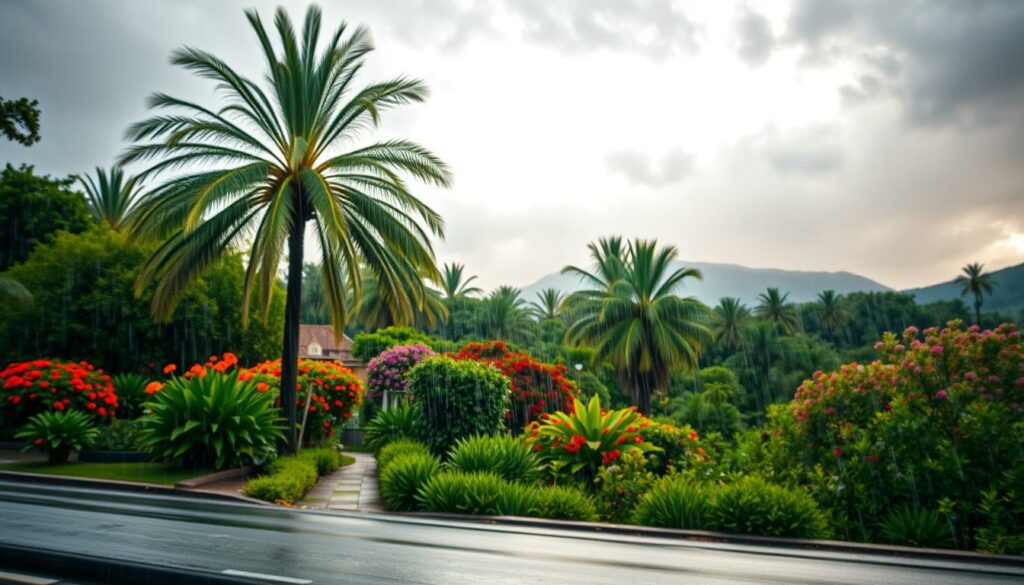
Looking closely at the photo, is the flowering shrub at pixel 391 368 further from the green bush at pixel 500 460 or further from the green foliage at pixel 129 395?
the green bush at pixel 500 460

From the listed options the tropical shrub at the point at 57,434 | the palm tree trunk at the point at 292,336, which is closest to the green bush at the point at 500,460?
the palm tree trunk at the point at 292,336

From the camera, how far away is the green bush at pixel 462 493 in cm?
1018

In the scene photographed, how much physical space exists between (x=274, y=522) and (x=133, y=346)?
19177mm

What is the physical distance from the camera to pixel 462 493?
10.3m

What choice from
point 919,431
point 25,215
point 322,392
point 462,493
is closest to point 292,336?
point 322,392

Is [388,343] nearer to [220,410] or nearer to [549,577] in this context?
[220,410]

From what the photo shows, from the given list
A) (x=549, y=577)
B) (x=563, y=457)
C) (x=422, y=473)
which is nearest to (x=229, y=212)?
(x=422, y=473)

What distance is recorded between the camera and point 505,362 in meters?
21.1

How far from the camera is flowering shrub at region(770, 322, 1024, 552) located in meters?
8.16

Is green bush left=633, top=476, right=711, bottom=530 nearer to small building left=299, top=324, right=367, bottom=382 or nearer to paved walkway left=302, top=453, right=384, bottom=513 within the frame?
paved walkway left=302, top=453, right=384, bottom=513

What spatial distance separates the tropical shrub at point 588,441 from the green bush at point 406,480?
2146mm

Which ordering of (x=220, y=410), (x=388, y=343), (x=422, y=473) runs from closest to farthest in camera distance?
1. (x=422, y=473)
2. (x=220, y=410)
3. (x=388, y=343)

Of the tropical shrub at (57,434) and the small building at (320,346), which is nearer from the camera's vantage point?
the tropical shrub at (57,434)

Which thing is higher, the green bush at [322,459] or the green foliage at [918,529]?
the green bush at [322,459]
